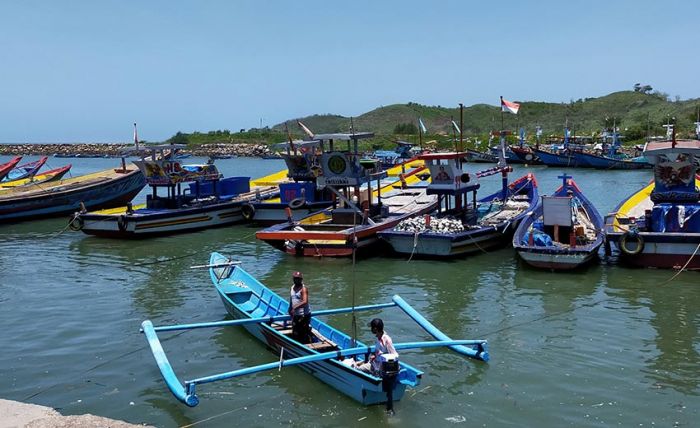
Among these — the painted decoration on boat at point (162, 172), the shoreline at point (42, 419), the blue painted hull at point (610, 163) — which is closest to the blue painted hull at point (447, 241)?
the painted decoration on boat at point (162, 172)

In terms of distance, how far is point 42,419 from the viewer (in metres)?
9.68

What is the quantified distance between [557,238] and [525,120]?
409 feet

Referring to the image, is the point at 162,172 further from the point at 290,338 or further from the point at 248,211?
the point at 290,338

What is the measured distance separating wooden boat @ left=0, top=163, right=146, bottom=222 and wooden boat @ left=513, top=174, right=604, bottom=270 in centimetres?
2111

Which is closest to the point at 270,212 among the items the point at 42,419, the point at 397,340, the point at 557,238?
the point at 557,238

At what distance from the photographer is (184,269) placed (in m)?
21.0

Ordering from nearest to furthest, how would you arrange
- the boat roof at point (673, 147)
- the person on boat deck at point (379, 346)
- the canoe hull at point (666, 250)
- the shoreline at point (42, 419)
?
the shoreline at point (42, 419), the person on boat deck at point (379, 346), the canoe hull at point (666, 250), the boat roof at point (673, 147)

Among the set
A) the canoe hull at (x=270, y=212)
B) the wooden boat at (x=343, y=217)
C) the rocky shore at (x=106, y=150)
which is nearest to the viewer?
the wooden boat at (x=343, y=217)

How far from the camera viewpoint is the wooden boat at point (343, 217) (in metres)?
20.5

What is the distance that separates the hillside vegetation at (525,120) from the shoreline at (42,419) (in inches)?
3631

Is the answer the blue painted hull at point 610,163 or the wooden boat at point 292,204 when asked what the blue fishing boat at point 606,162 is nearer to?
the blue painted hull at point 610,163

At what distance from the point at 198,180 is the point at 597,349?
68.6 ft

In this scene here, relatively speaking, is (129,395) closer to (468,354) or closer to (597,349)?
(468,354)

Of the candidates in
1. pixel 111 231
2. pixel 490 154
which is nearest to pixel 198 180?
pixel 111 231
